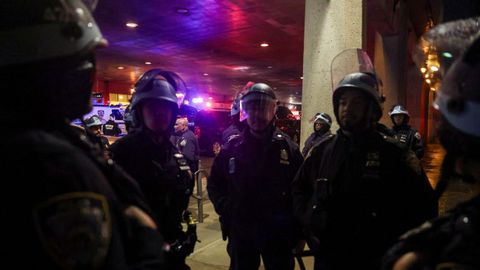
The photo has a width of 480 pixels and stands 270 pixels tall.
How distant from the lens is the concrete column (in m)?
→ 5.35

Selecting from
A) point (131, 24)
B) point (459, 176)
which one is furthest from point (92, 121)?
point (459, 176)

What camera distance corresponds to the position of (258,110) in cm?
326

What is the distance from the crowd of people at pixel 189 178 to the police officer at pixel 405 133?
5910 millimetres

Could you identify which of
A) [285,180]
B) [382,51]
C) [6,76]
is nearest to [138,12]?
[382,51]

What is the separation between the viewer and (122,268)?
1.15m

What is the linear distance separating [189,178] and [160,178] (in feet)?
1.01

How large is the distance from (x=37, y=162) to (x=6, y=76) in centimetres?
34

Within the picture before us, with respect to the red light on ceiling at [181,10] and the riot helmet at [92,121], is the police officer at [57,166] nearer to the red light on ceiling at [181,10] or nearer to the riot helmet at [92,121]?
the riot helmet at [92,121]

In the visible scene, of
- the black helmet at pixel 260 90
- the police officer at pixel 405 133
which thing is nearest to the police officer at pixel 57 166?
the black helmet at pixel 260 90

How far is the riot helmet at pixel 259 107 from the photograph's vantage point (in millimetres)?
3252

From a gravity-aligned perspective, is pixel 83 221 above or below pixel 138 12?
below

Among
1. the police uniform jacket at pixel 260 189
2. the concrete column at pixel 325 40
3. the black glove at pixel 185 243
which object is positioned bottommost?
the black glove at pixel 185 243

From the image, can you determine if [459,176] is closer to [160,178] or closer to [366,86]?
[366,86]

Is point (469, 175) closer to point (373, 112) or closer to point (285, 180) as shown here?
point (373, 112)
